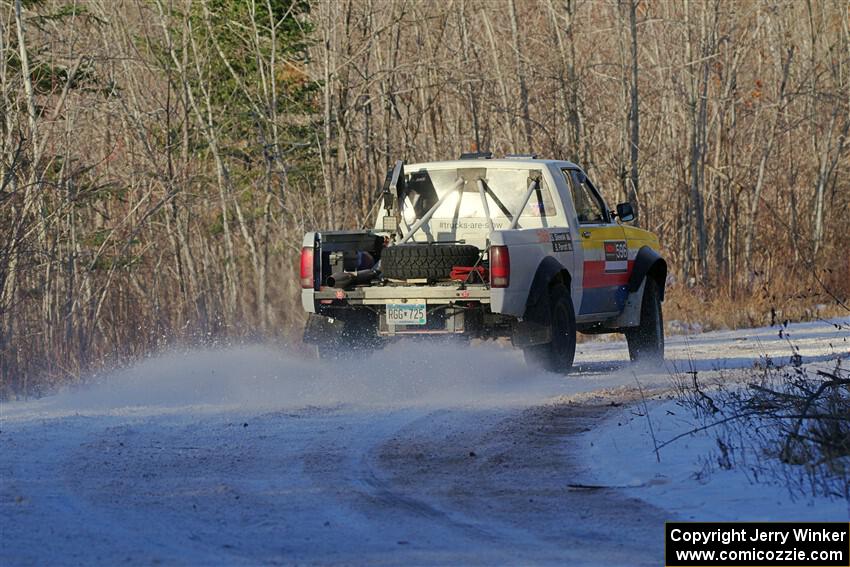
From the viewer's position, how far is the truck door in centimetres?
1428

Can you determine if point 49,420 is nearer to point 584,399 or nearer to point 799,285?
point 584,399

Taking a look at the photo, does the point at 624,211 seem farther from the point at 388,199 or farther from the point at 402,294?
the point at 402,294

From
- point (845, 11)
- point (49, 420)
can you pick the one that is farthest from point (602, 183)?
point (49, 420)

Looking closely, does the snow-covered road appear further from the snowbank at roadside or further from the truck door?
the truck door

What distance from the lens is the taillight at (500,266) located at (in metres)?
12.5

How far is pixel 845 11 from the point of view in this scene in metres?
29.8

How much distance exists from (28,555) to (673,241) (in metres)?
21.3

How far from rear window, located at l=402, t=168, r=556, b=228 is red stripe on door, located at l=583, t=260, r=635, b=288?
2.41 ft

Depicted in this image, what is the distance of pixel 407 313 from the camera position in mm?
13008

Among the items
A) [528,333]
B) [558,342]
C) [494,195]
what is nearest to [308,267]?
[494,195]

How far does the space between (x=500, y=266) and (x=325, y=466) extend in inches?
175

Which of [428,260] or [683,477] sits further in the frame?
[428,260]

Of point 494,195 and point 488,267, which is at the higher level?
point 494,195

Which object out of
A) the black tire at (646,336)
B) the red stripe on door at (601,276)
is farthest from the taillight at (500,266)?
the black tire at (646,336)
